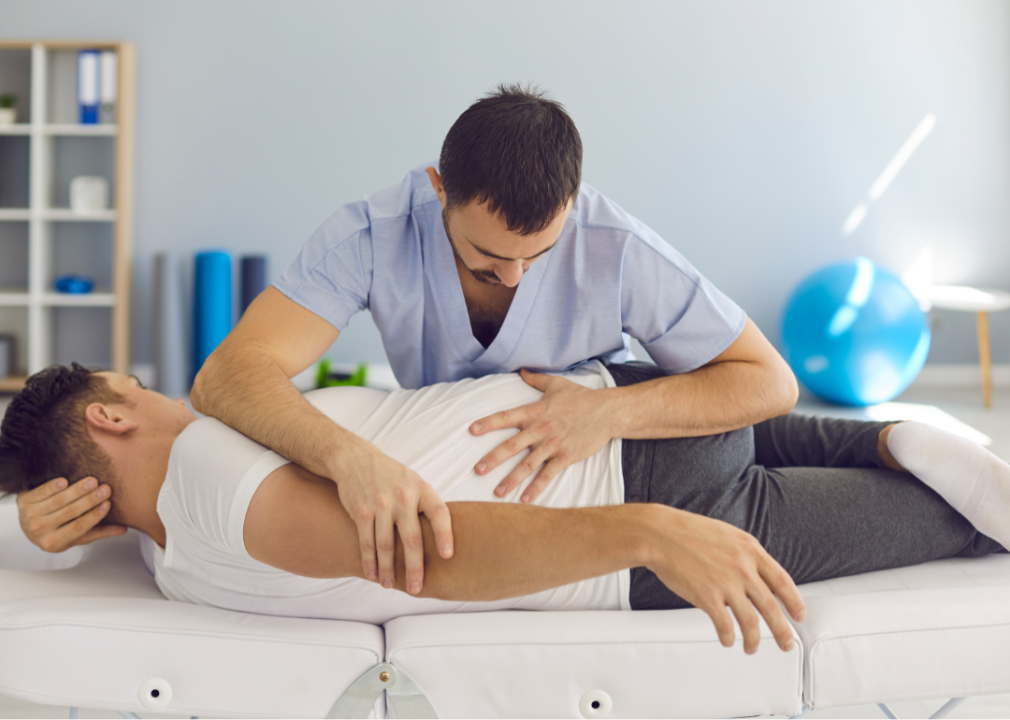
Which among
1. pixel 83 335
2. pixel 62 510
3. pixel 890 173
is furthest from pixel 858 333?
pixel 83 335

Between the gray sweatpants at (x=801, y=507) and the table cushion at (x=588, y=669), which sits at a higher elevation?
the gray sweatpants at (x=801, y=507)

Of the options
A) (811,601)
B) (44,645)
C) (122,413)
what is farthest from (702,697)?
(122,413)

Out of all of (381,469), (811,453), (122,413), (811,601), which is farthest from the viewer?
(811,453)

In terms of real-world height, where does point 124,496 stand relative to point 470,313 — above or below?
below

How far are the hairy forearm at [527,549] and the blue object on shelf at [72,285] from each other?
131 inches

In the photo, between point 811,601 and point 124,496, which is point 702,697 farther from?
point 124,496

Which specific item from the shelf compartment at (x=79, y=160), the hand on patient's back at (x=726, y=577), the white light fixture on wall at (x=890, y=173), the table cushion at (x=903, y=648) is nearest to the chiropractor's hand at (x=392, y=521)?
the hand on patient's back at (x=726, y=577)

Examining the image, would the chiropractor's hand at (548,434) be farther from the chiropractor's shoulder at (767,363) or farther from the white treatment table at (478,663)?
the chiropractor's shoulder at (767,363)

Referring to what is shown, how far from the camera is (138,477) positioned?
1.11m

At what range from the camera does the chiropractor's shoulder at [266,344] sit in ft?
3.89

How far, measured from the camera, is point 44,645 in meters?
0.92

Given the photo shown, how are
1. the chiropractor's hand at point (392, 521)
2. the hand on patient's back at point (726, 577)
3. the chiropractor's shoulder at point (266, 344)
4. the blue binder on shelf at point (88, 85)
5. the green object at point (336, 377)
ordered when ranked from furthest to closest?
the blue binder on shelf at point (88, 85) → the green object at point (336, 377) → the chiropractor's shoulder at point (266, 344) → the chiropractor's hand at point (392, 521) → the hand on patient's back at point (726, 577)

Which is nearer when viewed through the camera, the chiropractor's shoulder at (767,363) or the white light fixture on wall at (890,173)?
the chiropractor's shoulder at (767,363)

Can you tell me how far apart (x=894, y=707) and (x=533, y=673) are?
3.09ft
